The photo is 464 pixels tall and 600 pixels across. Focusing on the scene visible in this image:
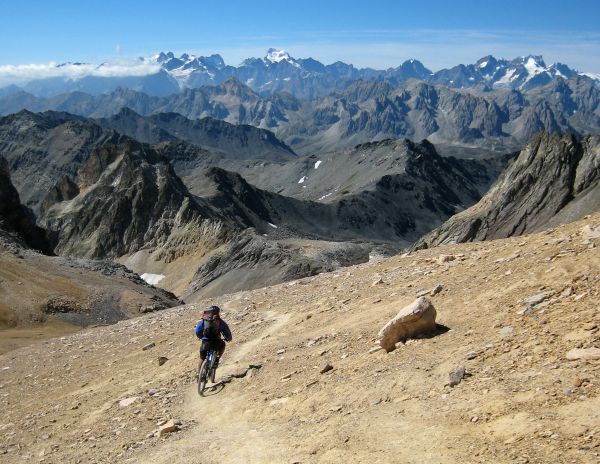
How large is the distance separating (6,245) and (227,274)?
35192mm

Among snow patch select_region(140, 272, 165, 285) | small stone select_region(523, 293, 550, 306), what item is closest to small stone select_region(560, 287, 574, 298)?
small stone select_region(523, 293, 550, 306)

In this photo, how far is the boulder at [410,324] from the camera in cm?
1512

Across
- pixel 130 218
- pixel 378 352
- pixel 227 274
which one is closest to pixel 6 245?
pixel 227 274

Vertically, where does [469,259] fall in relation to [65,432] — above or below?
above

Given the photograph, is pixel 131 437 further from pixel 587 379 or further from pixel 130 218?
pixel 130 218

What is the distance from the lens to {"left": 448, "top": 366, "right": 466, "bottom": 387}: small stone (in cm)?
1220

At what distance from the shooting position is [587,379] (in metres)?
10.7

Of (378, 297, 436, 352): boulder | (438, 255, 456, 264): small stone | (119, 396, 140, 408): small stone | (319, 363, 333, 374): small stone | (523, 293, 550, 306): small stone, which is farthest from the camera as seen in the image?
(438, 255, 456, 264): small stone

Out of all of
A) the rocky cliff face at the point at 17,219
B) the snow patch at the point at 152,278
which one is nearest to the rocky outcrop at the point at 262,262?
the snow patch at the point at 152,278

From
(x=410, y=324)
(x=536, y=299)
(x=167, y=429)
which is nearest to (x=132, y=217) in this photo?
(x=167, y=429)

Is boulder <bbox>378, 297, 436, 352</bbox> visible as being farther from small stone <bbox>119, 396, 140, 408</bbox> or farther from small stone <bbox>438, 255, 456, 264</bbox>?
small stone <bbox>438, 255, 456, 264</bbox>

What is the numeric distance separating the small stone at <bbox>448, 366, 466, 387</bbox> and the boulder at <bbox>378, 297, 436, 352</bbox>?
2.68 m

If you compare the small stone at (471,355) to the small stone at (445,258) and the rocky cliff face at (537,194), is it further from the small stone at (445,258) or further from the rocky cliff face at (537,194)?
the rocky cliff face at (537,194)

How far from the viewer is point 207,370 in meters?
17.4
